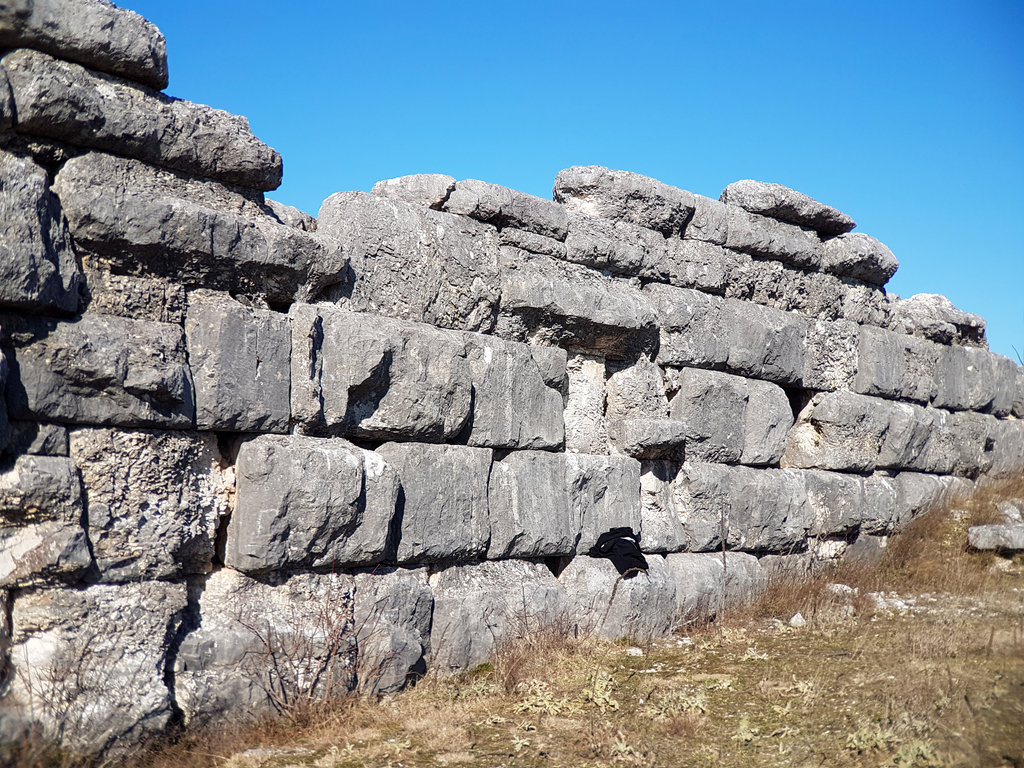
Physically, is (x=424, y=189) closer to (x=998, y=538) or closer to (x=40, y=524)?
(x=40, y=524)

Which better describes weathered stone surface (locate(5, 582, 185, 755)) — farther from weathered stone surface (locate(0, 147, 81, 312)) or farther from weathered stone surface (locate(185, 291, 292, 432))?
weathered stone surface (locate(0, 147, 81, 312))

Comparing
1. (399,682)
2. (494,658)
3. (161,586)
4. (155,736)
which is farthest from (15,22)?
(494,658)

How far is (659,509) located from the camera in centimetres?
611

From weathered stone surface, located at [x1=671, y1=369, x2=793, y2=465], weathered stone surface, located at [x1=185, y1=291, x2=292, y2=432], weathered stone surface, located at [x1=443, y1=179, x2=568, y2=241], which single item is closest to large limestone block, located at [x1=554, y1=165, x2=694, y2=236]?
weathered stone surface, located at [x1=443, y1=179, x2=568, y2=241]

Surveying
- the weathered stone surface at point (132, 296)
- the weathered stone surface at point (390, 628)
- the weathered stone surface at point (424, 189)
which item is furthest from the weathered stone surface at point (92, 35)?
the weathered stone surface at point (390, 628)

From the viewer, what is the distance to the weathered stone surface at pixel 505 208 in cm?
532

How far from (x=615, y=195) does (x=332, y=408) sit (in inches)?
108

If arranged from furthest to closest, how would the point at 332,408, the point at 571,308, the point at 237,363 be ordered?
1. the point at 571,308
2. the point at 332,408
3. the point at 237,363

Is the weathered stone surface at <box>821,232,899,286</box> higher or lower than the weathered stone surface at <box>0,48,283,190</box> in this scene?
higher

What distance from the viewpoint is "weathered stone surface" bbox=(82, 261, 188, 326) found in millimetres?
3828

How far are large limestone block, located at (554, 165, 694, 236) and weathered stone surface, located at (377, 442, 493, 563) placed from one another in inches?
81.8

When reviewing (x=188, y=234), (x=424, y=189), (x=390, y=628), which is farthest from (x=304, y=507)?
(x=424, y=189)

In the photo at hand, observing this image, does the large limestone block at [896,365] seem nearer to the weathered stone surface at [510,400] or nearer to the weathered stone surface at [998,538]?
the weathered stone surface at [998,538]

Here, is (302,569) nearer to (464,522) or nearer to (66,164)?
(464,522)
